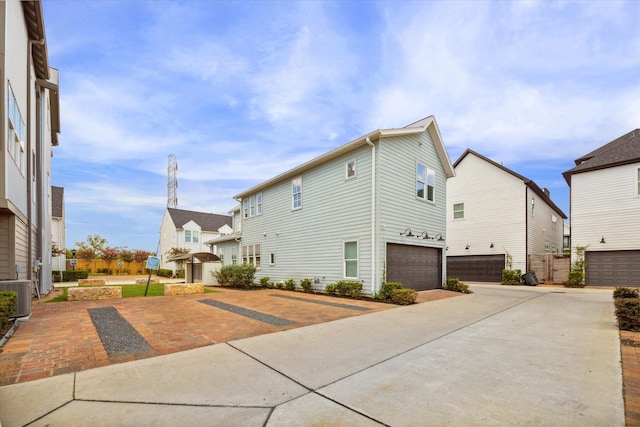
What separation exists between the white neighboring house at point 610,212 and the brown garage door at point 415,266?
9.87 meters

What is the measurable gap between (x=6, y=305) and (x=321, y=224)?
1071 cm

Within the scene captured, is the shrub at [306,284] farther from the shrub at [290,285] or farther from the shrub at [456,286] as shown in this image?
the shrub at [456,286]

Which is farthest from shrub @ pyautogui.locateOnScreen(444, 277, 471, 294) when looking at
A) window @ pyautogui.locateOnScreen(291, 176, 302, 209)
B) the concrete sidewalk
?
the concrete sidewalk

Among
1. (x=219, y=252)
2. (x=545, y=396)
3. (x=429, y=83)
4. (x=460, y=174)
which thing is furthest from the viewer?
(x=219, y=252)

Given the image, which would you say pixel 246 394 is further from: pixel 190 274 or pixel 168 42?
pixel 190 274

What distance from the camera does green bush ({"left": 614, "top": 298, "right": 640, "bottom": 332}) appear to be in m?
6.58

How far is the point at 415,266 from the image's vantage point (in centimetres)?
1419

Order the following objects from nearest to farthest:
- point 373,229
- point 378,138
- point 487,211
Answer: point 373,229, point 378,138, point 487,211

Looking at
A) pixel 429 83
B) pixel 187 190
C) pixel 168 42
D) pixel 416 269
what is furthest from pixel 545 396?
pixel 187 190

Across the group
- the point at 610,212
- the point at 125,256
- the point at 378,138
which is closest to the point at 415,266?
the point at 378,138

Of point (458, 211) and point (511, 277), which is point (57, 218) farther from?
point (511, 277)

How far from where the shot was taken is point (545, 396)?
3.46 meters

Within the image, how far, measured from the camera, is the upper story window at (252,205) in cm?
2012

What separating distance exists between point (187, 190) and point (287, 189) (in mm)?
40005
